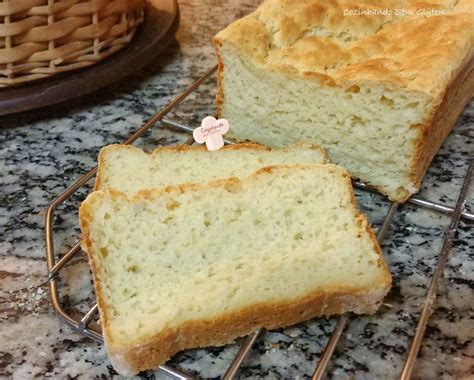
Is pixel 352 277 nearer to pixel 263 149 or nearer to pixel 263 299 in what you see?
pixel 263 299

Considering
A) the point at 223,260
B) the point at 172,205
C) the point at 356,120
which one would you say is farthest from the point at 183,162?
the point at 356,120

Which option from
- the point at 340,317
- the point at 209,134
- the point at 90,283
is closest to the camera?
the point at 340,317

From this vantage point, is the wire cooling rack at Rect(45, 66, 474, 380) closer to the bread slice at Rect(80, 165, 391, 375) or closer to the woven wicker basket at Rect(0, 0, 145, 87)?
the bread slice at Rect(80, 165, 391, 375)

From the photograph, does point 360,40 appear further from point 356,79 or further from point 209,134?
point 209,134

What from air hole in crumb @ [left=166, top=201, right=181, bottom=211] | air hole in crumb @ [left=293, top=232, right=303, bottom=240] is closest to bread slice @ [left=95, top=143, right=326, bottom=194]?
air hole in crumb @ [left=166, top=201, right=181, bottom=211]

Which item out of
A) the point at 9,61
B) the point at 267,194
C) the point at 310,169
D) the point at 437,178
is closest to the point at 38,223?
the point at 9,61

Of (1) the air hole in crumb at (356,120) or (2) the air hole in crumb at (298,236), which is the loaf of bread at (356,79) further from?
(2) the air hole in crumb at (298,236)

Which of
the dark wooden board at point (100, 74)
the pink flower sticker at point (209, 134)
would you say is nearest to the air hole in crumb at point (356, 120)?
the pink flower sticker at point (209, 134)
